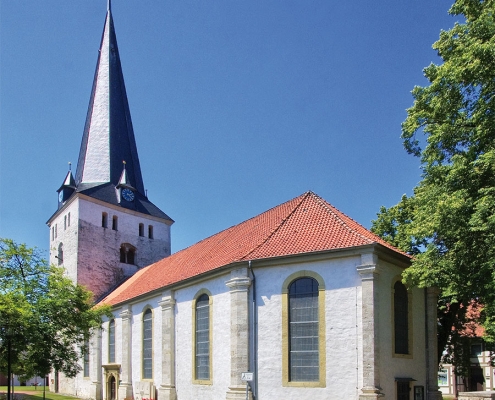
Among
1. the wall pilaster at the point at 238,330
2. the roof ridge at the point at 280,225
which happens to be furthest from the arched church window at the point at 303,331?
the roof ridge at the point at 280,225

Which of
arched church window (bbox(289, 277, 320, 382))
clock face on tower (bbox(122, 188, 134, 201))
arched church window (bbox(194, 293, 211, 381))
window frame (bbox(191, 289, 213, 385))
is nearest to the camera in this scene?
arched church window (bbox(289, 277, 320, 382))

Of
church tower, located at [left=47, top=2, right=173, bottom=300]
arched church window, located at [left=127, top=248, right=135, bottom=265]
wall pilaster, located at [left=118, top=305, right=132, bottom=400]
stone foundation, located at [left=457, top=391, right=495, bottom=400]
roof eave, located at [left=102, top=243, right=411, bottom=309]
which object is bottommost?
stone foundation, located at [left=457, top=391, right=495, bottom=400]

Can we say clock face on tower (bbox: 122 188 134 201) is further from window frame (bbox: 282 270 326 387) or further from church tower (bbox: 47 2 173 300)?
window frame (bbox: 282 270 326 387)

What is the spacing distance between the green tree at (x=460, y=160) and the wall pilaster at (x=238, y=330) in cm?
563

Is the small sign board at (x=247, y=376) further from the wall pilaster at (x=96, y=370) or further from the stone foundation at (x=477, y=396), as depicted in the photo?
the stone foundation at (x=477, y=396)

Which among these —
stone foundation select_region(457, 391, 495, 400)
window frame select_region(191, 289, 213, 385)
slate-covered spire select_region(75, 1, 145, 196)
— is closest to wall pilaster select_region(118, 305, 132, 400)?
window frame select_region(191, 289, 213, 385)

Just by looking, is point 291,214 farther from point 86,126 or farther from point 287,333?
point 86,126

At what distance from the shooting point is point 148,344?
87.7ft

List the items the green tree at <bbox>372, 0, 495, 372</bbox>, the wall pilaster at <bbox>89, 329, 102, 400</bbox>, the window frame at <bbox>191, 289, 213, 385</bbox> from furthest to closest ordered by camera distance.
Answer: the wall pilaster at <bbox>89, 329, 102, 400</bbox>
the window frame at <bbox>191, 289, 213, 385</bbox>
the green tree at <bbox>372, 0, 495, 372</bbox>

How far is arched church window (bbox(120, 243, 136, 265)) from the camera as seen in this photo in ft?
132

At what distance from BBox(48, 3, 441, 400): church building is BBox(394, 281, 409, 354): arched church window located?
0.04 metres

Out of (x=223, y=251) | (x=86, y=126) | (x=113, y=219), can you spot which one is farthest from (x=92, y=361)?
(x=86, y=126)

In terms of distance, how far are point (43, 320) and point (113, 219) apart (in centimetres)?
1909

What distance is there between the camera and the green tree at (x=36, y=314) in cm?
1977
